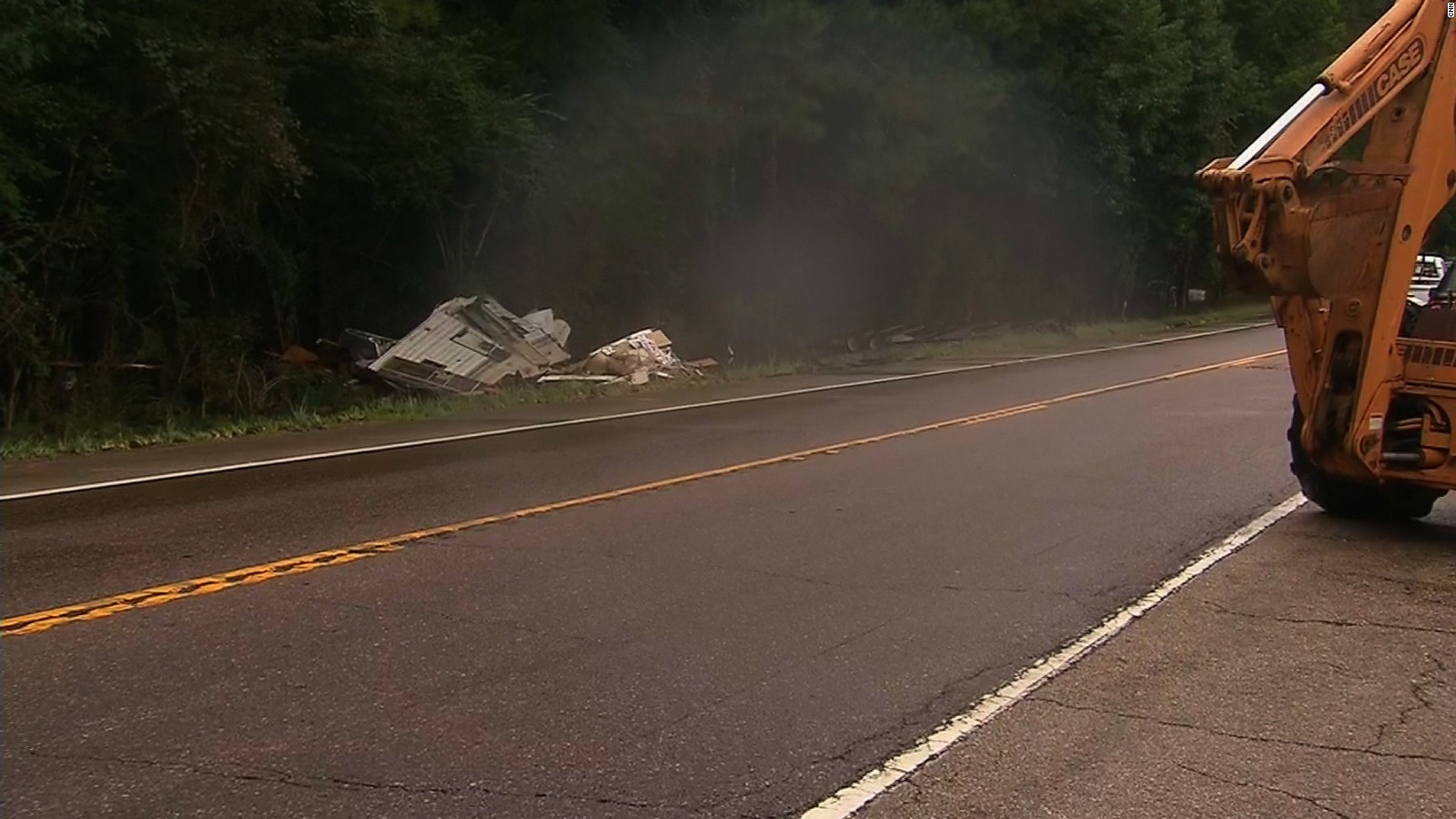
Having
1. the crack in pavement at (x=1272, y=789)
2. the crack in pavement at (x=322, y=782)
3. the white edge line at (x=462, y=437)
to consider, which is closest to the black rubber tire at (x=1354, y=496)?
the crack in pavement at (x=1272, y=789)

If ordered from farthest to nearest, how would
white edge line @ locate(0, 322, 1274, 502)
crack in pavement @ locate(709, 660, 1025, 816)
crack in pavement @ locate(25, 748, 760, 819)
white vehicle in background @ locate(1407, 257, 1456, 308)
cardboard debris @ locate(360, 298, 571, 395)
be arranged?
cardboard debris @ locate(360, 298, 571, 395)
white edge line @ locate(0, 322, 1274, 502)
white vehicle in background @ locate(1407, 257, 1456, 308)
crack in pavement @ locate(709, 660, 1025, 816)
crack in pavement @ locate(25, 748, 760, 819)

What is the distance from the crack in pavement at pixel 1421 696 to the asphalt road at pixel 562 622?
1.59 meters

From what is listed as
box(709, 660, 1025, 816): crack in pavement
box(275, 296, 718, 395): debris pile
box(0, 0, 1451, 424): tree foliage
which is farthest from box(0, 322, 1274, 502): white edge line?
box(709, 660, 1025, 816): crack in pavement

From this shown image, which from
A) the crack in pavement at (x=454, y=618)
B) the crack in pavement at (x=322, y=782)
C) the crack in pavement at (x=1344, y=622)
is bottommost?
the crack in pavement at (x=1344, y=622)

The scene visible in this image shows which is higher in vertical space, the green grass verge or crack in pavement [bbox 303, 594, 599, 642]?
crack in pavement [bbox 303, 594, 599, 642]

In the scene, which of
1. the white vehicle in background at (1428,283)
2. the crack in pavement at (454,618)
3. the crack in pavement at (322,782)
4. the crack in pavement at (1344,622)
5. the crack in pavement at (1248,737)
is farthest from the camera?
the white vehicle in background at (1428,283)

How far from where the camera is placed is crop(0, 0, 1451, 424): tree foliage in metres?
17.2

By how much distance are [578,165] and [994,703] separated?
2144 cm

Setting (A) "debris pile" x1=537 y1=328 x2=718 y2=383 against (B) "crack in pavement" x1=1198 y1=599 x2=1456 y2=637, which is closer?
(B) "crack in pavement" x1=1198 y1=599 x2=1456 y2=637

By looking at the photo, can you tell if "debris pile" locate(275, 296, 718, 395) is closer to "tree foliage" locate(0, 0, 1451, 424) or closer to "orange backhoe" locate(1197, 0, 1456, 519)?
"tree foliage" locate(0, 0, 1451, 424)

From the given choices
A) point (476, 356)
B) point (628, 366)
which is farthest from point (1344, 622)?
point (628, 366)

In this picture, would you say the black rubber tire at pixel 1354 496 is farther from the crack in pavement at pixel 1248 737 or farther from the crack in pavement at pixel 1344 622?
the crack in pavement at pixel 1248 737

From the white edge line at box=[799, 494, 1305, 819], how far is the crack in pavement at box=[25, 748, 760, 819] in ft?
1.29

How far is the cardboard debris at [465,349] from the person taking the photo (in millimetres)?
21422
